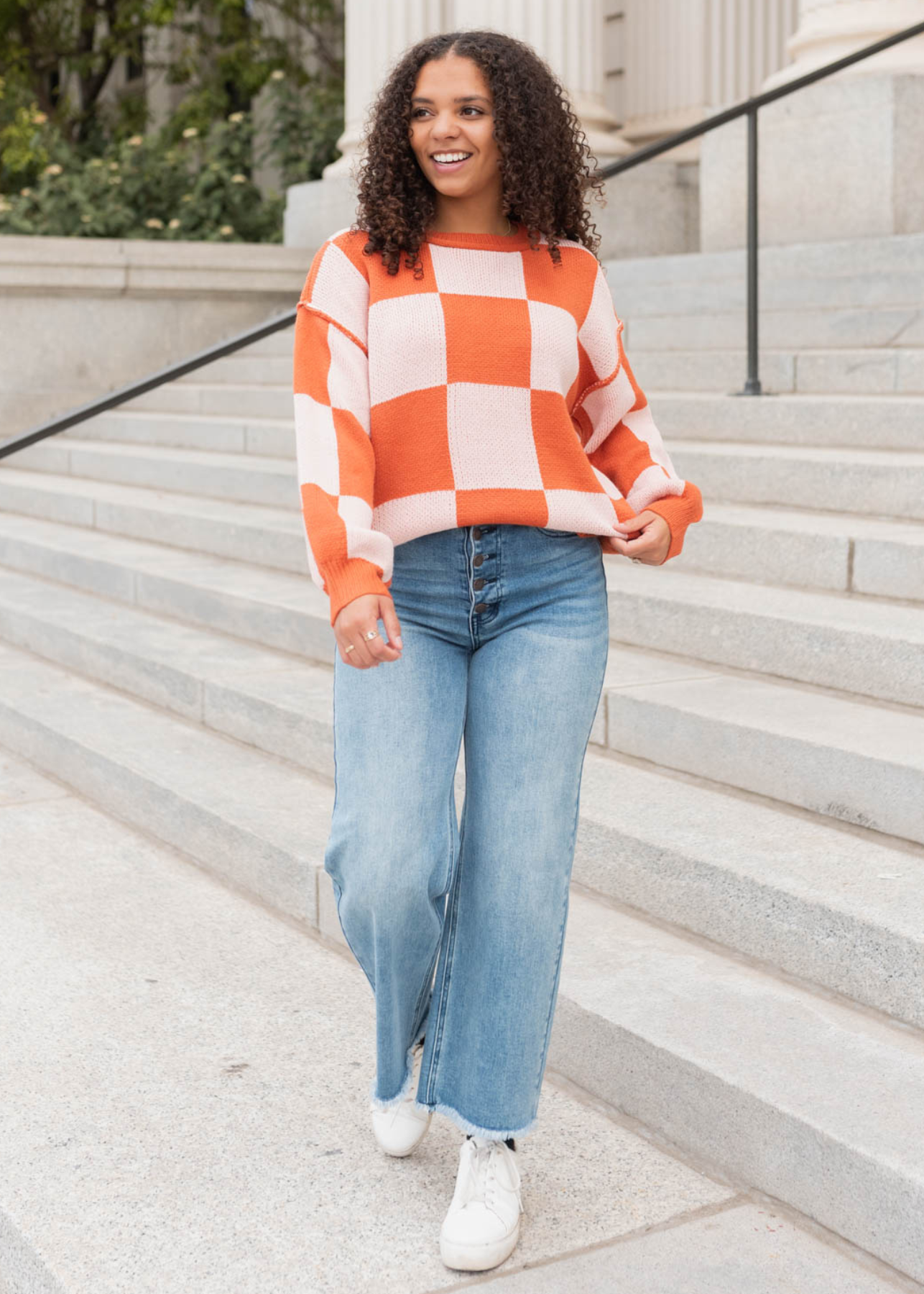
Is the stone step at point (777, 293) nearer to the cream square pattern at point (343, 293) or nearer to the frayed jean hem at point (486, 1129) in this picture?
the cream square pattern at point (343, 293)

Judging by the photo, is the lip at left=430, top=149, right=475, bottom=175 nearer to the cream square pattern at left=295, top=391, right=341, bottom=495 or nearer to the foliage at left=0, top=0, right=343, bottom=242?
the cream square pattern at left=295, top=391, right=341, bottom=495

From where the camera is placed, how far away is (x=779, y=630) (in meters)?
4.34

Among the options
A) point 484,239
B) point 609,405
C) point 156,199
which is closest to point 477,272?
point 484,239

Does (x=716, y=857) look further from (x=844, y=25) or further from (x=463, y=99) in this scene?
(x=844, y=25)

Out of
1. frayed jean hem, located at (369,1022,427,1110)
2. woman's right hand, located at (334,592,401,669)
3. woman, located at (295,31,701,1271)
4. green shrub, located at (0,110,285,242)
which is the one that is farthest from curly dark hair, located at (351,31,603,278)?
green shrub, located at (0,110,285,242)

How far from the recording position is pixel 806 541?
187 inches

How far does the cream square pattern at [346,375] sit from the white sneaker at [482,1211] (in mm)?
1137

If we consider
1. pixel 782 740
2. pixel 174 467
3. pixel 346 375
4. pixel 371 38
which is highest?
pixel 371 38

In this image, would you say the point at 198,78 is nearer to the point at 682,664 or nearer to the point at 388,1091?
the point at 682,664

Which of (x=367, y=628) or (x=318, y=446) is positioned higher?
(x=318, y=446)

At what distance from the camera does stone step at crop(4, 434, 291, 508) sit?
7371 millimetres

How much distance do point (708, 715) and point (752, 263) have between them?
2.80 m

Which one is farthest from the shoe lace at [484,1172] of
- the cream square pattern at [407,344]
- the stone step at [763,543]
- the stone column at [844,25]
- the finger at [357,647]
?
the stone column at [844,25]

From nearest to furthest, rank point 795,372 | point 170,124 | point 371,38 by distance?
point 795,372 < point 371,38 < point 170,124
